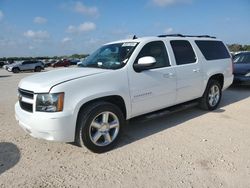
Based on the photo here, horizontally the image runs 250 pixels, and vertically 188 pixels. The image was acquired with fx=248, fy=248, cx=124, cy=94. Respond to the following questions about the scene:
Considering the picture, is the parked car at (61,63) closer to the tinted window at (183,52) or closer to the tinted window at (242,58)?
the tinted window at (242,58)

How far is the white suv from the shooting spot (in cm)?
360

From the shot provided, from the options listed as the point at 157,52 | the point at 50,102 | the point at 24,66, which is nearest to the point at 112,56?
the point at 157,52

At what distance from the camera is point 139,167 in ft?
11.5

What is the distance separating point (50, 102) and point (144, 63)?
5.52 ft

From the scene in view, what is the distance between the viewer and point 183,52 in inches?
213

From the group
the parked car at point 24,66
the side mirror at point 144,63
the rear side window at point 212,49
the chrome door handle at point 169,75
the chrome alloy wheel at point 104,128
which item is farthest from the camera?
the parked car at point 24,66

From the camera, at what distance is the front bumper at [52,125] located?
3539 millimetres

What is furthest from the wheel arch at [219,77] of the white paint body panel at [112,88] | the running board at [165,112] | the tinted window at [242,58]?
the tinted window at [242,58]

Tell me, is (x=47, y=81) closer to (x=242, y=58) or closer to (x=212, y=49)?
(x=212, y=49)

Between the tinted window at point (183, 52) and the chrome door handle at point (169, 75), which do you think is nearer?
the chrome door handle at point (169, 75)

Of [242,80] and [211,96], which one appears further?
[242,80]

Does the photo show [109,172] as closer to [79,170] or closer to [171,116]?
[79,170]

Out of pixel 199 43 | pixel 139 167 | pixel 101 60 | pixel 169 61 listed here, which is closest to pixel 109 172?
pixel 139 167

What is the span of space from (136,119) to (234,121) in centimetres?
234
